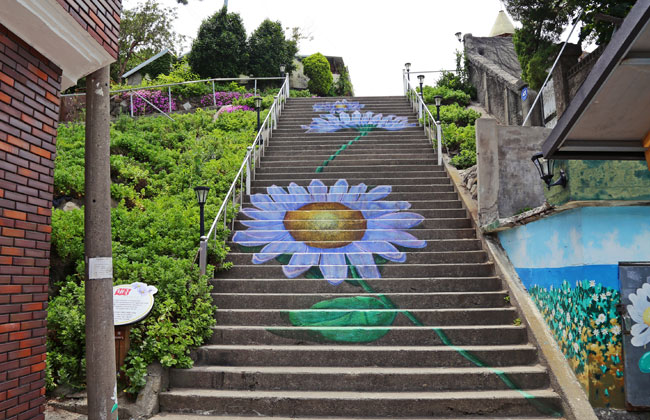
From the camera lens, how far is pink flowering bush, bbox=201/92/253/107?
19.9m

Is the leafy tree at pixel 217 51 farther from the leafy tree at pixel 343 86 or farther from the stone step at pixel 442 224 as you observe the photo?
the stone step at pixel 442 224

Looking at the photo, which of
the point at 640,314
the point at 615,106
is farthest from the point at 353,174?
the point at 615,106

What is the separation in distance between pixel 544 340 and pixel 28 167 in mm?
5889

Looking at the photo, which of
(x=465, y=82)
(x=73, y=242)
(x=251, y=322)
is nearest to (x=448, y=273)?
(x=251, y=322)

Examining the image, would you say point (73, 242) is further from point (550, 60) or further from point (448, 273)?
point (550, 60)

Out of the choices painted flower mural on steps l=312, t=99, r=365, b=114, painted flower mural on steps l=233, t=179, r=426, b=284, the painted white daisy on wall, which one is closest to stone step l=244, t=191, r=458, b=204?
painted flower mural on steps l=233, t=179, r=426, b=284

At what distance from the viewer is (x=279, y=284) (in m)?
7.70

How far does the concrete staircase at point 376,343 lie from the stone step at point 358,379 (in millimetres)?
12

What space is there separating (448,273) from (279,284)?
2.67 meters

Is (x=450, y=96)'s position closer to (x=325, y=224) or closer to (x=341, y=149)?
(x=341, y=149)

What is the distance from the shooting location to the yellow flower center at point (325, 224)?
29.6 feet

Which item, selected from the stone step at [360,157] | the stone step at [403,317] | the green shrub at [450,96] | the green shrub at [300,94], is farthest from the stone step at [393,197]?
the green shrub at [300,94]

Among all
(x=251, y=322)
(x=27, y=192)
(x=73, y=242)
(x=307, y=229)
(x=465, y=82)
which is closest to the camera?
(x=27, y=192)

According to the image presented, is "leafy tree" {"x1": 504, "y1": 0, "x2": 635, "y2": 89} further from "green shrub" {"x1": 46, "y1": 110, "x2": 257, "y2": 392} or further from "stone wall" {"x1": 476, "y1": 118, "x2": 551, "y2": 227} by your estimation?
"green shrub" {"x1": 46, "y1": 110, "x2": 257, "y2": 392}
